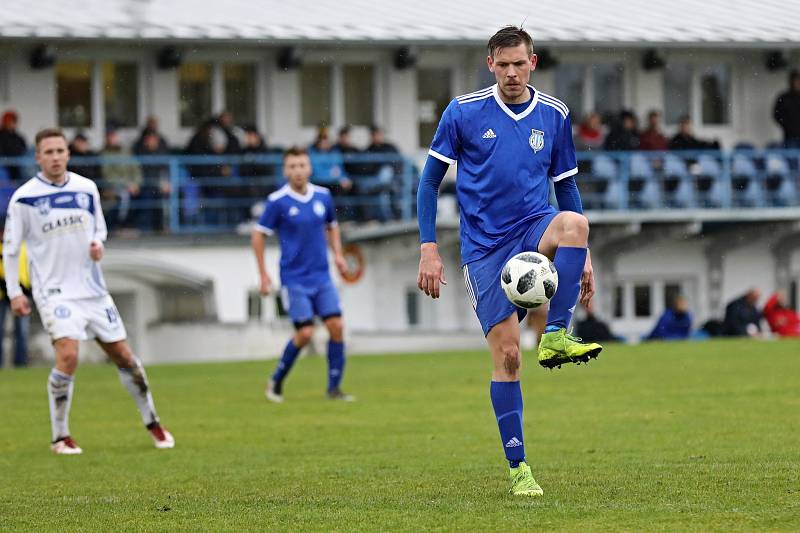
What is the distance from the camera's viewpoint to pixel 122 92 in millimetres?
28797

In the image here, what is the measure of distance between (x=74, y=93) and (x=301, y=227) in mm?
13979

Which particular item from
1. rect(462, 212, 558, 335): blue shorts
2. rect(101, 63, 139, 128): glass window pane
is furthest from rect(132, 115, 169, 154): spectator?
rect(462, 212, 558, 335): blue shorts

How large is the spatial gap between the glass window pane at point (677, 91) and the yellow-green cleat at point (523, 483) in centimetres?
2484

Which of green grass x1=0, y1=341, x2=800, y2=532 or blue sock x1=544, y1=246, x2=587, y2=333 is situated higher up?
blue sock x1=544, y1=246, x2=587, y2=333

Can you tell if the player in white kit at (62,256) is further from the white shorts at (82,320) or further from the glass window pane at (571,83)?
the glass window pane at (571,83)

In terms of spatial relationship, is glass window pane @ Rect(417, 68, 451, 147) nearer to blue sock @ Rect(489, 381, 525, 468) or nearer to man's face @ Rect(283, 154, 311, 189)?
man's face @ Rect(283, 154, 311, 189)

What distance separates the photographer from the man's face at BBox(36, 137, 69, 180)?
1110 centimetres

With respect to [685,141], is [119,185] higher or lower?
lower

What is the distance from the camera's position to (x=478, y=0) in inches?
1228

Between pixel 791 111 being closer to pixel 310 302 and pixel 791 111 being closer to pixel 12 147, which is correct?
pixel 12 147

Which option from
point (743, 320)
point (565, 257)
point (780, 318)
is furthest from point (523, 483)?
point (780, 318)

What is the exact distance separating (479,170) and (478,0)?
2355cm

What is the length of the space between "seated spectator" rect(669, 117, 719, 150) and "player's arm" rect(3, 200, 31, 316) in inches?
779

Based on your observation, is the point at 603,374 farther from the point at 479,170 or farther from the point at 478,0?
the point at 478,0
